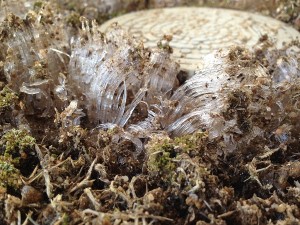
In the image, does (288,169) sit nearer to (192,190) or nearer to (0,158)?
(192,190)

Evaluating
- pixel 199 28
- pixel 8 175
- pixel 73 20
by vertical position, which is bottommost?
pixel 8 175

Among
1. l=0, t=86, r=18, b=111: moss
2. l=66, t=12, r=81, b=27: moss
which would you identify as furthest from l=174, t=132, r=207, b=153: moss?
l=66, t=12, r=81, b=27: moss

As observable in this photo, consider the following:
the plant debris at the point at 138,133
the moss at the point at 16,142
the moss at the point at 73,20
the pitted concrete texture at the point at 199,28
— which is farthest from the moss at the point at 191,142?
the moss at the point at 73,20

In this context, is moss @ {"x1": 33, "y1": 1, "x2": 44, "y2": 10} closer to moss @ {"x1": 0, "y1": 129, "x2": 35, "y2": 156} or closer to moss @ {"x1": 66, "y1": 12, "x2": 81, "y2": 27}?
moss @ {"x1": 66, "y1": 12, "x2": 81, "y2": 27}

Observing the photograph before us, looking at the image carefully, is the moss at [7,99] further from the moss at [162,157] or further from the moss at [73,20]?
the moss at [73,20]

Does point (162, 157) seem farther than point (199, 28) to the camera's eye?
No

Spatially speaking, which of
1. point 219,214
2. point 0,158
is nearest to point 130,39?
point 0,158

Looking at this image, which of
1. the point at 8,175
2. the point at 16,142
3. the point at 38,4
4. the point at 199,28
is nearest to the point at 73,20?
the point at 38,4

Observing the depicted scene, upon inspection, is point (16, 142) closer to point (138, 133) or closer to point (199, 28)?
point (138, 133)
